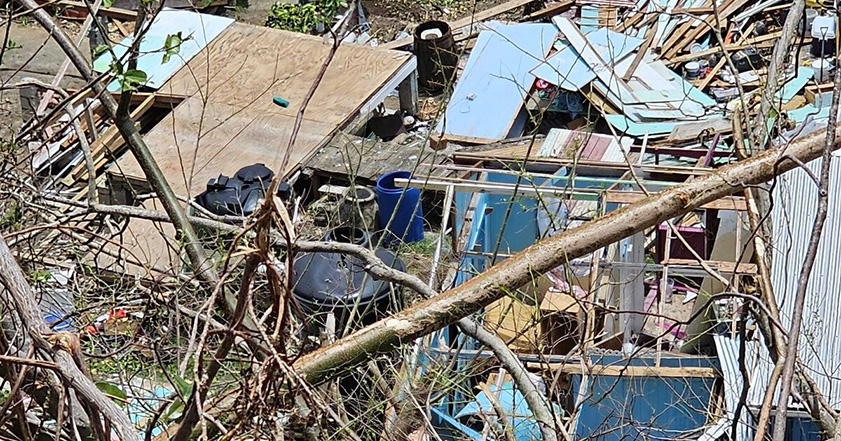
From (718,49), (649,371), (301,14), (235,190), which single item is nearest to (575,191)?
(649,371)

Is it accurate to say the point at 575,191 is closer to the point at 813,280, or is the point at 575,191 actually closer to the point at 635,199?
the point at 635,199

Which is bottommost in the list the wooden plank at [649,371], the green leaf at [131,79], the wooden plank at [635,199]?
the wooden plank at [649,371]

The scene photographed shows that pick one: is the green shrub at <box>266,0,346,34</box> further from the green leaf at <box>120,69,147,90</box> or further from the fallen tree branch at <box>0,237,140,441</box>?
the fallen tree branch at <box>0,237,140,441</box>

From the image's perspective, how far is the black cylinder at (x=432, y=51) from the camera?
1061cm

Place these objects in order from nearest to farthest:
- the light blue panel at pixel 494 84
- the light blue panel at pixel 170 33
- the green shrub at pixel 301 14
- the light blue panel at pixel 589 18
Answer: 1. the light blue panel at pixel 494 84
2. the light blue panel at pixel 170 33
3. the light blue panel at pixel 589 18
4. the green shrub at pixel 301 14

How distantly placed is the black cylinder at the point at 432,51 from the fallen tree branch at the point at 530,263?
8.48 metres

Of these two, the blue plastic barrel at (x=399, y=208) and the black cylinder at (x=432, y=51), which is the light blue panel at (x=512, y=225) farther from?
the black cylinder at (x=432, y=51)

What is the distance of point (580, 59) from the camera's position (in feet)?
32.5

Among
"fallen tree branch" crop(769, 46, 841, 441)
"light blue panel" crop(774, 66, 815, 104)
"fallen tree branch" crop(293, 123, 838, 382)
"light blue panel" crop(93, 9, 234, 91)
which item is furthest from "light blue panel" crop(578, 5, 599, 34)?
"fallen tree branch" crop(769, 46, 841, 441)

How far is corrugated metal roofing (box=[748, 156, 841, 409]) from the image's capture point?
16.3 feet

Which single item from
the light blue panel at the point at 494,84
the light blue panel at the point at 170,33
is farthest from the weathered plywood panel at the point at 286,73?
the light blue panel at the point at 494,84

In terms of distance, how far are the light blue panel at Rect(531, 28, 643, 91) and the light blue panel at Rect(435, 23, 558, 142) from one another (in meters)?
0.15

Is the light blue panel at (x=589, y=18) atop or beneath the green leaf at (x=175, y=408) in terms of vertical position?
beneath

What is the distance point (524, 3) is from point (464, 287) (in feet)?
34.5
